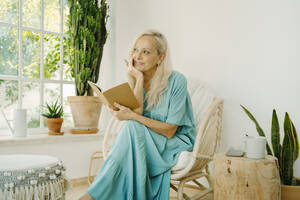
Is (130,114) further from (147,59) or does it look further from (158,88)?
(147,59)

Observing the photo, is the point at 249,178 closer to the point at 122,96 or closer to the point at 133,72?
the point at 122,96

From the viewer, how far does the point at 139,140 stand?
1.63 meters

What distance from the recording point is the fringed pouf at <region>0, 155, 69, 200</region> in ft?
4.13

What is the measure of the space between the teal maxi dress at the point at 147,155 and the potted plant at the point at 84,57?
965 mm

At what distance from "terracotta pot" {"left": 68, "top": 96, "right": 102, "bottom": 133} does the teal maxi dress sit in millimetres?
933

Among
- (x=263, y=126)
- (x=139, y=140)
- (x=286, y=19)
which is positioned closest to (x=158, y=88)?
(x=139, y=140)

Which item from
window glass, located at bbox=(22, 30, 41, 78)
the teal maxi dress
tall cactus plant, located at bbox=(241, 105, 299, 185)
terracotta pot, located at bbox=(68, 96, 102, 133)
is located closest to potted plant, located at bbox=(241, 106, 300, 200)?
tall cactus plant, located at bbox=(241, 105, 299, 185)

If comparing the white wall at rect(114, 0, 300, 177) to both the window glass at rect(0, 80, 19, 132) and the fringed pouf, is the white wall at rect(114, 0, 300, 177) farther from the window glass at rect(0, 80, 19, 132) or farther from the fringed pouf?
the window glass at rect(0, 80, 19, 132)

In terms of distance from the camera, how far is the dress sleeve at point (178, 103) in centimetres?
175

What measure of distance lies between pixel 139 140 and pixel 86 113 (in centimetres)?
115

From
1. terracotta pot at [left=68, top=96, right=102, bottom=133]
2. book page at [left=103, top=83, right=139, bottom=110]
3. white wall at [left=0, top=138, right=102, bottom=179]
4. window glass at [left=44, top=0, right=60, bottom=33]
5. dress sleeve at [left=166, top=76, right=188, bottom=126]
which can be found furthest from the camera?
window glass at [left=44, top=0, right=60, bottom=33]

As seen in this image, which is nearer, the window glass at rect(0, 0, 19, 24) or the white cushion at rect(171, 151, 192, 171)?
the white cushion at rect(171, 151, 192, 171)

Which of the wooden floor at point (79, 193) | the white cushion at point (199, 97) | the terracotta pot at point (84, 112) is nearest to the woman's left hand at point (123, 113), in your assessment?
the white cushion at point (199, 97)

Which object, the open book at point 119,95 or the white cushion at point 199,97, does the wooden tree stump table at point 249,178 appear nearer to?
the open book at point 119,95
